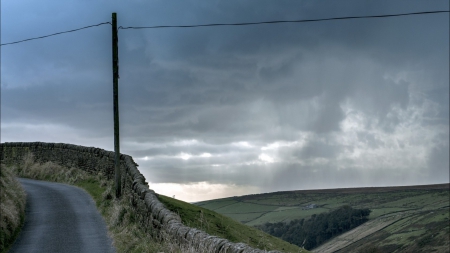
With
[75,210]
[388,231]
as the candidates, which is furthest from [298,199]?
[75,210]

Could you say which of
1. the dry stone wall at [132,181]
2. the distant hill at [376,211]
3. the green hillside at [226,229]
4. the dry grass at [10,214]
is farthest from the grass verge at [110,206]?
the distant hill at [376,211]

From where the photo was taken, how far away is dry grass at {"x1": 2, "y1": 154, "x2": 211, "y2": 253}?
14.1 metres

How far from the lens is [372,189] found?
5536 inches

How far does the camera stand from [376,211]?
117 m

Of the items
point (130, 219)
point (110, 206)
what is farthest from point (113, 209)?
point (130, 219)

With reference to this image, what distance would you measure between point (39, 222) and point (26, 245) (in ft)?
11.6

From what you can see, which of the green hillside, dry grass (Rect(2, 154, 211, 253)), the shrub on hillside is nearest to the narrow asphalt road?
dry grass (Rect(2, 154, 211, 253))

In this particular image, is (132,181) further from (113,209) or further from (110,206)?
(110,206)

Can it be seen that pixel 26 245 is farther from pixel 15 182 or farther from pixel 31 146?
pixel 31 146

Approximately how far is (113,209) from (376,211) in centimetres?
10600

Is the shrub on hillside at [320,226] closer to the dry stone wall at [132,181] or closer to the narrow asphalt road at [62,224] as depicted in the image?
A: the dry stone wall at [132,181]

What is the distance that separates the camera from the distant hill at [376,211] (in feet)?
297

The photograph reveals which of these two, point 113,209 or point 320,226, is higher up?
point 113,209

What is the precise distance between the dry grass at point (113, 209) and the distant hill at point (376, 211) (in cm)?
6526
